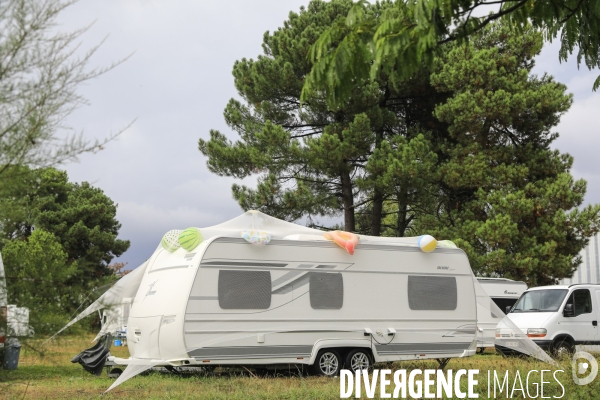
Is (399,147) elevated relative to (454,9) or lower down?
elevated

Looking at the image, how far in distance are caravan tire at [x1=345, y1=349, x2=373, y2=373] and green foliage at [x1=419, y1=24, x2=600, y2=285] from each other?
11160 millimetres

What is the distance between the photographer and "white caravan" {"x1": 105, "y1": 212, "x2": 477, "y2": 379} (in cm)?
1147

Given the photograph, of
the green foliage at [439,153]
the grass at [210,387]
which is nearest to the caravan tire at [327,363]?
the grass at [210,387]

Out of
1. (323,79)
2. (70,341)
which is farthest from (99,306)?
(323,79)

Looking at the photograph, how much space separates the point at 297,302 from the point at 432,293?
2.91 metres

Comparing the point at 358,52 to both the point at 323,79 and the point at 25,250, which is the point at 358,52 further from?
the point at 25,250

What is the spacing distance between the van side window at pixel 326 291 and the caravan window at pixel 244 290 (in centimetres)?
87

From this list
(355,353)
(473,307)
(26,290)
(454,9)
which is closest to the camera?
(26,290)

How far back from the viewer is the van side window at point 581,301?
52.9 ft

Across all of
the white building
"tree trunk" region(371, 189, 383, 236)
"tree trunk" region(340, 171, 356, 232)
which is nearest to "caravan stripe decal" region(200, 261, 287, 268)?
"tree trunk" region(340, 171, 356, 232)

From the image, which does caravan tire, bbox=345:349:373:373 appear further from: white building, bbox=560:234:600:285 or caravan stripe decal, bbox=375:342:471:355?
white building, bbox=560:234:600:285

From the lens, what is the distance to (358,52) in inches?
239

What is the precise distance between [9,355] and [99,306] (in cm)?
84

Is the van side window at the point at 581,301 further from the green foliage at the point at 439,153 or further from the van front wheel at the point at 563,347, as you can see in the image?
the green foliage at the point at 439,153
